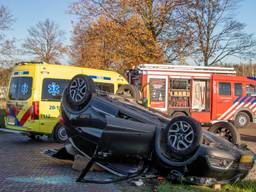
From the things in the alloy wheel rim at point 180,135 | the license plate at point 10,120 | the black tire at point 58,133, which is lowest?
the black tire at point 58,133

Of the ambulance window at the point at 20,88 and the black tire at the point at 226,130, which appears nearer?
the black tire at the point at 226,130

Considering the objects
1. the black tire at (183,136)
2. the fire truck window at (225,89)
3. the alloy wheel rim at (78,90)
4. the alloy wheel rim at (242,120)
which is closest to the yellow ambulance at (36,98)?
the alloy wheel rim at (78,90)

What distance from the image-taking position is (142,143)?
658 cm

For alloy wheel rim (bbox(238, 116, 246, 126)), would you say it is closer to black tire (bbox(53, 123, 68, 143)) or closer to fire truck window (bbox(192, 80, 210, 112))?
fire truck window (bbox(192, 80, 210, 112))

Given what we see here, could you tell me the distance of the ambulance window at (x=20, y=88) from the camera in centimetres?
1168

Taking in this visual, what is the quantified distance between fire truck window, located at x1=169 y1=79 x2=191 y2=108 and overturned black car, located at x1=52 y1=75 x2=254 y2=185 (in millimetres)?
10665

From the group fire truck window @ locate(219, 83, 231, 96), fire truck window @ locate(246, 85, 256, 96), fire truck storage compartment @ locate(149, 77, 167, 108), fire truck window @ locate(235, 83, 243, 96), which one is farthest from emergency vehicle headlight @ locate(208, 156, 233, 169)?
fire truck window @ locate(246, 85, 256, 96)

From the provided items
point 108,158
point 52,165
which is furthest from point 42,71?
point 108,158

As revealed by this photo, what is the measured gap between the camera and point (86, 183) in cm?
680

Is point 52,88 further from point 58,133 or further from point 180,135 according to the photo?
point 180,135

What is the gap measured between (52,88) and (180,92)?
774 cm

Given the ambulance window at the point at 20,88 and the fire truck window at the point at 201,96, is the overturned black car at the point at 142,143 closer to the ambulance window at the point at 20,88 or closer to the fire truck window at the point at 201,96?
the ambulance window at the point at 20,88

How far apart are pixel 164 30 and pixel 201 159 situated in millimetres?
15720

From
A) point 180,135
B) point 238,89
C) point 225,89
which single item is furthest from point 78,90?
point 238,89
